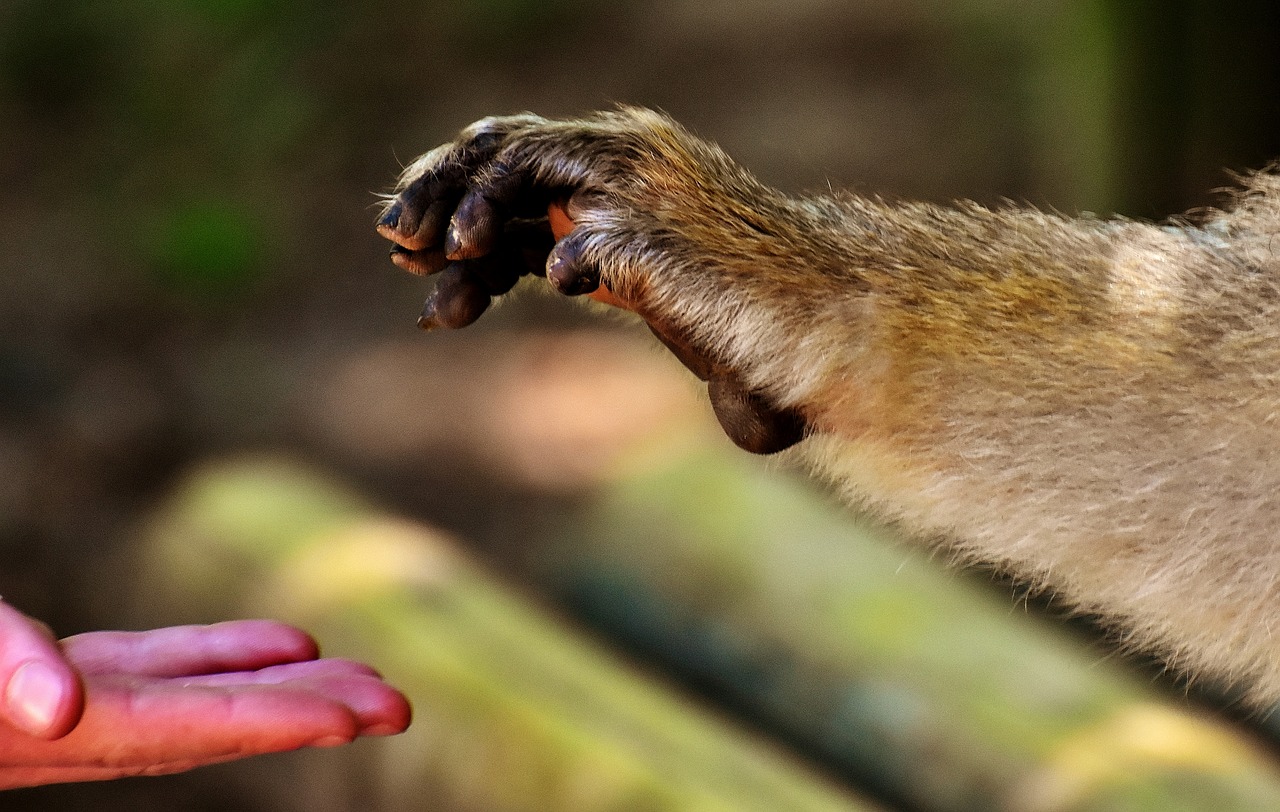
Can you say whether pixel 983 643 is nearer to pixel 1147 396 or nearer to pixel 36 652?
pixel 1147 396

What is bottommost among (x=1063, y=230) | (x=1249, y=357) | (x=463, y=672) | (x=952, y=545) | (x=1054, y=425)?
(x=463, y=672)

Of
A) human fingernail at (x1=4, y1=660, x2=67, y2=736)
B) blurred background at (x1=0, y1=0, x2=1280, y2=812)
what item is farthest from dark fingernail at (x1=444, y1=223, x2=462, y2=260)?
human fingernail at (x1=4, y1=660, x2=67, y2=736)

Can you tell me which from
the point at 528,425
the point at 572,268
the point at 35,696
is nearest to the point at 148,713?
the point at 35,696

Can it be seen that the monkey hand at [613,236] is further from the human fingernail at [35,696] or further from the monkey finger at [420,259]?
the human fingernail at [35,696]

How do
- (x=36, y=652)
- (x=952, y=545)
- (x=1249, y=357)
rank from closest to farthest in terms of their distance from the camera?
1. (x=36, y=652)
2. (x=1249, y=357)
3. (x=952, y=545)

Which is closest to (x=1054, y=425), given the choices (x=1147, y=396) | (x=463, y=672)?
(x=1147, y=396)

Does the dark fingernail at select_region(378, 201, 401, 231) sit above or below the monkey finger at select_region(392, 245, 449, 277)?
above

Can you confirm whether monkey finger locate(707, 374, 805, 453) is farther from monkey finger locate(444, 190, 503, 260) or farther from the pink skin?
the pink skin
